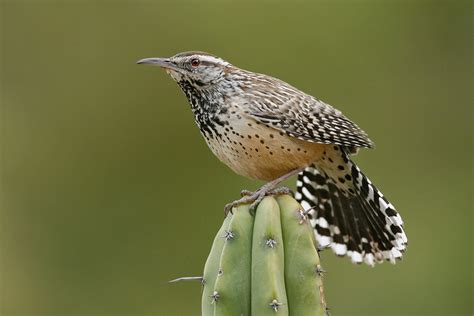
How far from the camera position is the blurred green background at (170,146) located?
265 inches


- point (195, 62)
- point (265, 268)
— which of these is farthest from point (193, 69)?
point (265, 268)

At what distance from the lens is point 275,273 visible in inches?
109

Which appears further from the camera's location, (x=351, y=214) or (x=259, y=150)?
(x=351, y=214)

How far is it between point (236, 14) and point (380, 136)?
1.48 m

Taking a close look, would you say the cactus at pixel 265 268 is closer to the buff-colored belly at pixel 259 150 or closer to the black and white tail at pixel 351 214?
the buff-colored belly at pixel 259 150

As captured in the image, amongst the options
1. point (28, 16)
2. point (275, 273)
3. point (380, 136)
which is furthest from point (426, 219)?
point (275, 273)

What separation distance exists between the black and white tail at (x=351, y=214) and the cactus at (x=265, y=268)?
2.83ft

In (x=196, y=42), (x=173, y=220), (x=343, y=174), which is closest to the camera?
(x=343, y=174)

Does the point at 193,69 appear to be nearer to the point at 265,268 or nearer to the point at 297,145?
the point at 297,145

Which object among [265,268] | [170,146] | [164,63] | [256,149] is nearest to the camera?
[265,268]

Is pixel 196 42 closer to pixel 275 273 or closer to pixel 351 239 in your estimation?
pixel 351 239

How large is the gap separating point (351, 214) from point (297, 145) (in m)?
0.38

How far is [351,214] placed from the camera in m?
3.87

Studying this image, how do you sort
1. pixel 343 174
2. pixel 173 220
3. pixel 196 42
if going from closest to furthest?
pixel 343 174, pixel 173 220, pixel 196 42
